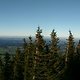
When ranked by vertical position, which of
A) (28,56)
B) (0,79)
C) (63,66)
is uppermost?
(28,56)

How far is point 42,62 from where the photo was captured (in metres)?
39.1

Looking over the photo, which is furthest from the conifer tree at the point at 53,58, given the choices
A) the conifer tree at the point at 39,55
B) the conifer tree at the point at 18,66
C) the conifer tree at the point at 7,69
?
the conifer tree at the point at 7,69

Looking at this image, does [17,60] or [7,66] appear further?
[7,66]

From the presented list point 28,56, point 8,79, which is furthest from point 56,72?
point 8,79

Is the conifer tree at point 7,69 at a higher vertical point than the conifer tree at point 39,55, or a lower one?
lower

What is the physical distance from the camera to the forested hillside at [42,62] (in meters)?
38.4

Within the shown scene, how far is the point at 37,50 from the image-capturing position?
38.0 meters

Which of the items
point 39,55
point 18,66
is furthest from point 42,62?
point 18,66

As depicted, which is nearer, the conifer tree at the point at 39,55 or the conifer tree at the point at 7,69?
the conifer tree at the point at 39,55

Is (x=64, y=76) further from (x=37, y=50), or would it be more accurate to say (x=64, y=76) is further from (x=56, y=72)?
(x=37, y=50)

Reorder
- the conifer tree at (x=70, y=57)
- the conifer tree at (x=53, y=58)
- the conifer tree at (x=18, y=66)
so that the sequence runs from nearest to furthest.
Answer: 1. the conifer tree at (x=53, y=58)
2. the conifer tree at (x=70, y=57)
3. the conifer tree at (x=18, y=66)

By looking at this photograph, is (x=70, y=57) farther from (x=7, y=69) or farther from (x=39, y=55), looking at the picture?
(x=39, y=55)

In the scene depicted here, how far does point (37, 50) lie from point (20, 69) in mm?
21038

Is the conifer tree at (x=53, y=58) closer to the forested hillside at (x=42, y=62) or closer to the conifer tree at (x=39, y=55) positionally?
the forested hillside at (x=42, y=62)
